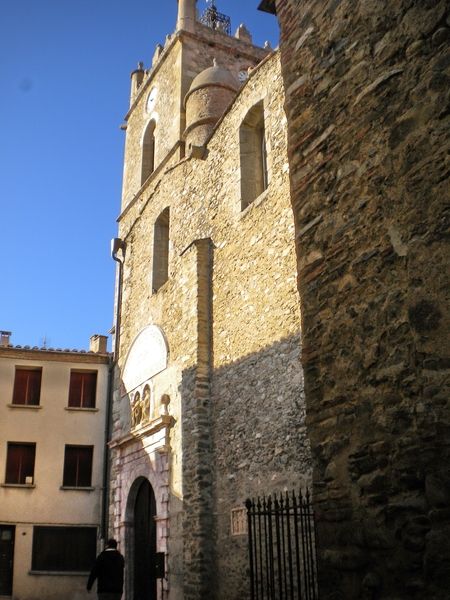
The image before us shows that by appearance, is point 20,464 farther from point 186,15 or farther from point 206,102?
point 186,15

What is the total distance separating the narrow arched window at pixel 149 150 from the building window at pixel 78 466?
7.65m

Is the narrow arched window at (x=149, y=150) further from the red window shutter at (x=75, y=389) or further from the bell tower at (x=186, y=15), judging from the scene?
the red window shutter at (x=75, y=389)

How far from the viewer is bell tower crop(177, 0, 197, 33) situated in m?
16.3

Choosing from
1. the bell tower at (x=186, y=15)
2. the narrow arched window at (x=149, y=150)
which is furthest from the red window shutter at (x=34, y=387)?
the bell tower at (x=186, y=15)

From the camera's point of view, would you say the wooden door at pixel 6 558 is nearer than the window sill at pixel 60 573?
Yes

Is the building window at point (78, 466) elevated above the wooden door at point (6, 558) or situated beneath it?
elevated above

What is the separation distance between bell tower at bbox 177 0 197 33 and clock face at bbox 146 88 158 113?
1.84 metres

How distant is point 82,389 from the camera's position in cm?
1814

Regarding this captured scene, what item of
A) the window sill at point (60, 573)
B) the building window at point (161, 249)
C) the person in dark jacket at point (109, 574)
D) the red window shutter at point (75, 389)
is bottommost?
the window sill at point (60, 573)

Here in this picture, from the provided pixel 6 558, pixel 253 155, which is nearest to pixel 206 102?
pixel 253 155

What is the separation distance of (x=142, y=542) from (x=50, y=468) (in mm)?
5147

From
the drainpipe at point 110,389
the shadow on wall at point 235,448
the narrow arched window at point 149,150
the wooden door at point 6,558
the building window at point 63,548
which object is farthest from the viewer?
the narrow arched window at point 149,150

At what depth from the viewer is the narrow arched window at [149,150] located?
56.5 feet

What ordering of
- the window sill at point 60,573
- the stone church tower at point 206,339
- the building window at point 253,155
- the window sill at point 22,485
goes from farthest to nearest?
1. the window sill at point 22,485
2. the window sill at point 60,573
3. the building window at point 253,155
4. the stone church tower at point 206,339
